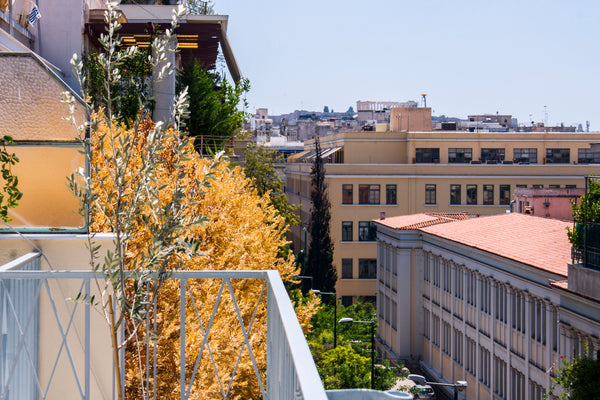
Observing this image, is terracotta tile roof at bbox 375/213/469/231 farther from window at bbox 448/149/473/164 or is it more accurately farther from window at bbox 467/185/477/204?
window at bbox 448/149/473/164

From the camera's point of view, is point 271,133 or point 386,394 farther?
point 271,133

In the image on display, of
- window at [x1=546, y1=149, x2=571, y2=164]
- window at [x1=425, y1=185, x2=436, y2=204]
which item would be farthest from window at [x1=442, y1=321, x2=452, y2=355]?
window at [x1=546, y1=149, x2=571, y2=164]

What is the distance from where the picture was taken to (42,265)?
778 centimetres

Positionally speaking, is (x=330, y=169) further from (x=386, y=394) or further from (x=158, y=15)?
(x=386, y=394)

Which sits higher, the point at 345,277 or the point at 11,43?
the point at 11,43

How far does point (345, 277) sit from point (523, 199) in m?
16.8

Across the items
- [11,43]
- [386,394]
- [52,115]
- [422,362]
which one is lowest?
[422,362]

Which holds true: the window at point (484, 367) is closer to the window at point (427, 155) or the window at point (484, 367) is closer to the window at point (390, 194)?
the window at point (390, 194)

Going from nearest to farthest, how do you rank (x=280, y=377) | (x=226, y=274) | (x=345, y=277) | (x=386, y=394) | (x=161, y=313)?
(x=280, y=377) < (x=226, y=274) < (x=161, y=313) < (x=386, y=394) < (x=345, y=277)

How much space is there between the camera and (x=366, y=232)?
5894 centimetres

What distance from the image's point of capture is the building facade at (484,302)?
2502 cm

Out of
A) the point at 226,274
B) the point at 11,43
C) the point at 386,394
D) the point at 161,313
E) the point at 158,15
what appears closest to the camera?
the point at 226,274

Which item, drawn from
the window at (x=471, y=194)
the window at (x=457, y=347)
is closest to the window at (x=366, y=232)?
the window at (x=471, y=194)

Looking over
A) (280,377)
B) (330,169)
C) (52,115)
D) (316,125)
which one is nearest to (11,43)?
(52,115)
